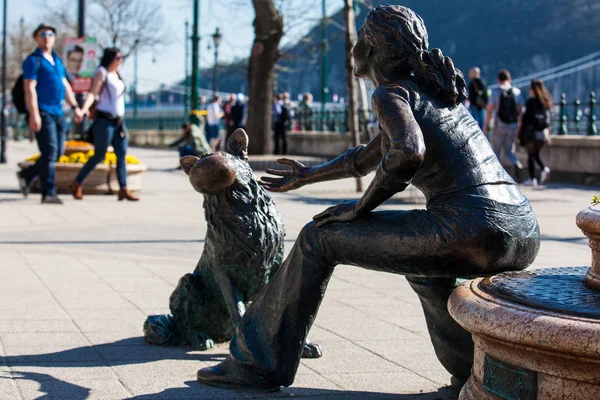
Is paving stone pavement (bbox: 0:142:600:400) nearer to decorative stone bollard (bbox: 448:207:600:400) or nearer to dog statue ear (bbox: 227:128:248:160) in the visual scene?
decorative stone bollard (bbox: 448:207:600:400)

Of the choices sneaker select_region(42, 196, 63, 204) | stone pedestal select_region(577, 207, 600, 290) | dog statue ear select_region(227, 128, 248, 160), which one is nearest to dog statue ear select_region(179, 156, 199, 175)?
dog statue ear select_region(227, 128, 248, 160)

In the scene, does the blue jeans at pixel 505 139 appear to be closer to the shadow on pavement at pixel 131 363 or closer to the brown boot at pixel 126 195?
the brown boot at pixel 126 195

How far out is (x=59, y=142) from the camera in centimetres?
1280

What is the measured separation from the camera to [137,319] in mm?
5609

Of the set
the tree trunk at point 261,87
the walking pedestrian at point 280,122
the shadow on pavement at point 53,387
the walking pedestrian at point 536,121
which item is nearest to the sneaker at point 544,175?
the walking pedestrian at point 536,121

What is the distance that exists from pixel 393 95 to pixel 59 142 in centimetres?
992

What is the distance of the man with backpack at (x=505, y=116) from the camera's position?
16344 millimetres

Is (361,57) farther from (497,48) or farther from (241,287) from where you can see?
(497,48)

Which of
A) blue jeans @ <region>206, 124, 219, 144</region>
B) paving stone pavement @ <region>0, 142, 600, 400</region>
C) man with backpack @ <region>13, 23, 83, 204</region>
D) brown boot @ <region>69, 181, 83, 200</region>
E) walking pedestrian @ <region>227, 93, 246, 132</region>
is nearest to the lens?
paving stone pavement @ <region>0, 142, 600, 400</region>

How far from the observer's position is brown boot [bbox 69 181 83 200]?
42.6 feet

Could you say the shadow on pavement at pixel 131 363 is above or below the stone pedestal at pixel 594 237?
below

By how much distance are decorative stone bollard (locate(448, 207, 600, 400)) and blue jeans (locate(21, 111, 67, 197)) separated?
9354 mm

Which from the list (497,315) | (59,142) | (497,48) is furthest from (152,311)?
(497,48)

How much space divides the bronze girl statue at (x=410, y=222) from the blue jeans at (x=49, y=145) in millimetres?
8480
